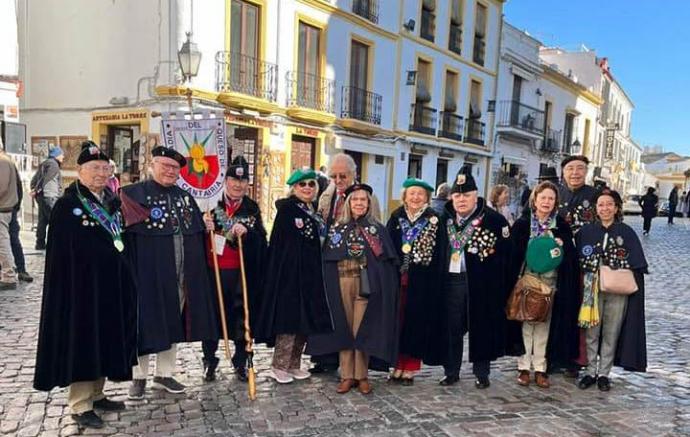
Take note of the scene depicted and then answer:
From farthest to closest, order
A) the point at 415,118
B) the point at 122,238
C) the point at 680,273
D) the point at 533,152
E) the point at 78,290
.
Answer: the point at 533,152, the point at 415,118, the point at 680,273, the point at 122,238, the point at 78,290

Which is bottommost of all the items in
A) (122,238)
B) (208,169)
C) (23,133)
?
(122,238)

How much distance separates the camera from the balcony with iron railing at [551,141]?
1158 inches

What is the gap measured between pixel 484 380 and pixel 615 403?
1054 mm

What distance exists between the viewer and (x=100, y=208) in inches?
144

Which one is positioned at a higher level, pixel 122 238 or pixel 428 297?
pixel 122 238

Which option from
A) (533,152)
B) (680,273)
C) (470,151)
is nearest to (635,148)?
(533,152)

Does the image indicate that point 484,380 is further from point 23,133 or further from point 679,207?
point 679,207

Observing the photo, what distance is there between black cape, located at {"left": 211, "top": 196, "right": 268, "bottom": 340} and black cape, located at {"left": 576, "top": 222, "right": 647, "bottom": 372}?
9.13 feet

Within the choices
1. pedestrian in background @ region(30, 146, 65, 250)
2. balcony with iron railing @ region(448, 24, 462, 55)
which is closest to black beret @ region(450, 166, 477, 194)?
pedestrian in background @ region(30, 146, 65, 250)

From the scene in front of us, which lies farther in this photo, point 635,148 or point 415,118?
point 635,148

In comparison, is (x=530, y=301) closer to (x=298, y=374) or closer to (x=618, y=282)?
(x=618, y=282)

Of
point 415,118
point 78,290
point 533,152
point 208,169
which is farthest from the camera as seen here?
point 533,152

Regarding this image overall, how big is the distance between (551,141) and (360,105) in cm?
1605

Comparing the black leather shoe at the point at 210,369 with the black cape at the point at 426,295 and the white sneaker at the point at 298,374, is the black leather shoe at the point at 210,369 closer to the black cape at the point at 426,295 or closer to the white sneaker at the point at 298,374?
the white sneaker at the point at 298,374
